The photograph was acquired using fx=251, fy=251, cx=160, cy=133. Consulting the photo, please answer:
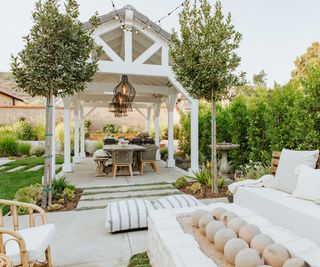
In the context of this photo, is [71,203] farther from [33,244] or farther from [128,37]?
[128,37]

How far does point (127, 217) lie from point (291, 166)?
2.26 m

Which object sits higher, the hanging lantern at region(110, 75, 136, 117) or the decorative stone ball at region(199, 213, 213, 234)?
the hanging lantern at region(110, 75, 136, 117)

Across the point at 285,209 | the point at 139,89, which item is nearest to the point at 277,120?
the point at 285,209

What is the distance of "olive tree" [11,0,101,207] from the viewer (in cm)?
394

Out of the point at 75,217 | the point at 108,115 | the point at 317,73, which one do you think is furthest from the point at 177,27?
the point at 108,115

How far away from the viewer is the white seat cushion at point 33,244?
5.91ft

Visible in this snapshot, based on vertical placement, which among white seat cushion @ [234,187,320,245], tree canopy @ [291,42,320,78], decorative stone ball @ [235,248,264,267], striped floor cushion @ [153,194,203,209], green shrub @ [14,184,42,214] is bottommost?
green shrub @ [14,184,42,214]

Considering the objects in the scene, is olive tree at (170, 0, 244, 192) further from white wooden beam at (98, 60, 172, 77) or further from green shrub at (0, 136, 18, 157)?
green shrub at (0, 136, 18, 157)

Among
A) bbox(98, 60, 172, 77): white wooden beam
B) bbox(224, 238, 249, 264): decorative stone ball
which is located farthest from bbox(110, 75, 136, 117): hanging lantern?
bbox(224, 238, 249, 264): decorative stone ball

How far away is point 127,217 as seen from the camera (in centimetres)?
325

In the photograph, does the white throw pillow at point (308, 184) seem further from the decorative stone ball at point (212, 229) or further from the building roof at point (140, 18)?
the building roof at point (140, 18)

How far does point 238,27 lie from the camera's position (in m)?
4.78

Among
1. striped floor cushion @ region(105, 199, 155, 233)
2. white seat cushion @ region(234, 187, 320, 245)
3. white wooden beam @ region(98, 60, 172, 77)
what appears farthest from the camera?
white wooden beam @ region(98, 60, 172, 77)

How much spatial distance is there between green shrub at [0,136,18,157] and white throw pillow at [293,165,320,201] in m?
12.3
